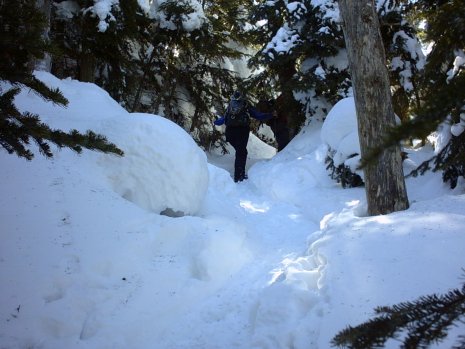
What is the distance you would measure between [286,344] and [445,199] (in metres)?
3.20

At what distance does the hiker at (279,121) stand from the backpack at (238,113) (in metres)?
2.17

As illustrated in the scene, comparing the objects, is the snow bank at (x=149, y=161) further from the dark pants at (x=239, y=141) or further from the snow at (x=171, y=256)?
the dark pants at (x=239, y=141)

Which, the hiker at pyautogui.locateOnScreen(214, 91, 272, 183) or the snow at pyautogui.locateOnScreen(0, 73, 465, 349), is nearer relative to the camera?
the snow at pyautogui.locateOnScreen(0, 73, 465, 349)

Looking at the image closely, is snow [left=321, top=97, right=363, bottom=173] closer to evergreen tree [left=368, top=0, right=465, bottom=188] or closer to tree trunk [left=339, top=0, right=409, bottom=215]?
tree trunk [left=339, top=0, right=409, bottom=215]

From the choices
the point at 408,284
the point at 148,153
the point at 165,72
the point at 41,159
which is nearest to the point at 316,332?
the point at 408,284

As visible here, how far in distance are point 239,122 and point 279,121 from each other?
8.37 ft

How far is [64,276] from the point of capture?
4191mm

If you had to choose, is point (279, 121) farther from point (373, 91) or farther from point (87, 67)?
point (373, 91)

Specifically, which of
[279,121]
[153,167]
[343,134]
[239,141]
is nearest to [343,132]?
[343,134]

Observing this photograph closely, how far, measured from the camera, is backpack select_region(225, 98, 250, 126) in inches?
428

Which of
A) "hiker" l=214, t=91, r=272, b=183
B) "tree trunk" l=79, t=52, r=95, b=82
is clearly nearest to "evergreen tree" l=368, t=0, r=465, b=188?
"hiker" l=214, t=91, r=272, b=183

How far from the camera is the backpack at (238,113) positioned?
10875 millimetres

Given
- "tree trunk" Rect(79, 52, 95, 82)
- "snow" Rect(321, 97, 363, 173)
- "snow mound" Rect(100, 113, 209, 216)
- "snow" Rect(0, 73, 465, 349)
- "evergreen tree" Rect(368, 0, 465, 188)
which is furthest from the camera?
"tree trunk" Rect(79, 52, 95, 82)

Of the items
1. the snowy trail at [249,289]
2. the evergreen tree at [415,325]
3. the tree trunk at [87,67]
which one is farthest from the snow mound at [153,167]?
the tree trunk at [87,67]
